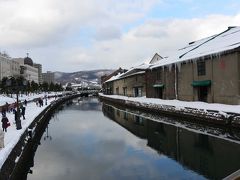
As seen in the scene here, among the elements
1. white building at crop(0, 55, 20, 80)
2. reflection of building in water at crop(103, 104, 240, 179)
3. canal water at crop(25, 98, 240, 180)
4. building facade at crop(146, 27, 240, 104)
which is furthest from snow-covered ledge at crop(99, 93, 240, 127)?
white building at crop(0, 55, 20, 80)

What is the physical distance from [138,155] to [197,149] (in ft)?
12.7

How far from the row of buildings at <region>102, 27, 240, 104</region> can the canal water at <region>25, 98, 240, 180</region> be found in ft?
23.7

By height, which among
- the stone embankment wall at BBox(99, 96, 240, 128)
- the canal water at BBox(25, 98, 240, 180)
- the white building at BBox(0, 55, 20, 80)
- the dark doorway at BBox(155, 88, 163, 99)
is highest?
the white building at BBox(0, 55, 20, 80)

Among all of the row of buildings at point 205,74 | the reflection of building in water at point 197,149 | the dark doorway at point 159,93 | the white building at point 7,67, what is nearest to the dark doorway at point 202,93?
the row of buildings at point 205,74

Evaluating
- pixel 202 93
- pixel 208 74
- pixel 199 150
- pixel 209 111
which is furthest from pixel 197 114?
pixel 199 150

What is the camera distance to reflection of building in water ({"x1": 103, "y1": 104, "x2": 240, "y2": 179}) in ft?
55.9

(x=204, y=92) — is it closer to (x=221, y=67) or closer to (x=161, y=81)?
(x=221, y=67)

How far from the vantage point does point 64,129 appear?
35094 millimetres

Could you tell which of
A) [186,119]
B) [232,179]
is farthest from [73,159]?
[186,119]

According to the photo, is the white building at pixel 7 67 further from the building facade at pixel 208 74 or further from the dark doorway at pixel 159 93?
the building facade at pixel 208 74

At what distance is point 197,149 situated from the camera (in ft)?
71.2

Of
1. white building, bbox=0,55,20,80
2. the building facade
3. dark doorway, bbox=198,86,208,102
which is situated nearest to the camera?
the building facade

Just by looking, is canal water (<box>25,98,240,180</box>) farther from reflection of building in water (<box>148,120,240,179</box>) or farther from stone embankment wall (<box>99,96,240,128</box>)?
stone embankment wall (<box>99,96,240,128</box>)

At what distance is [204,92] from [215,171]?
25.0 metres
